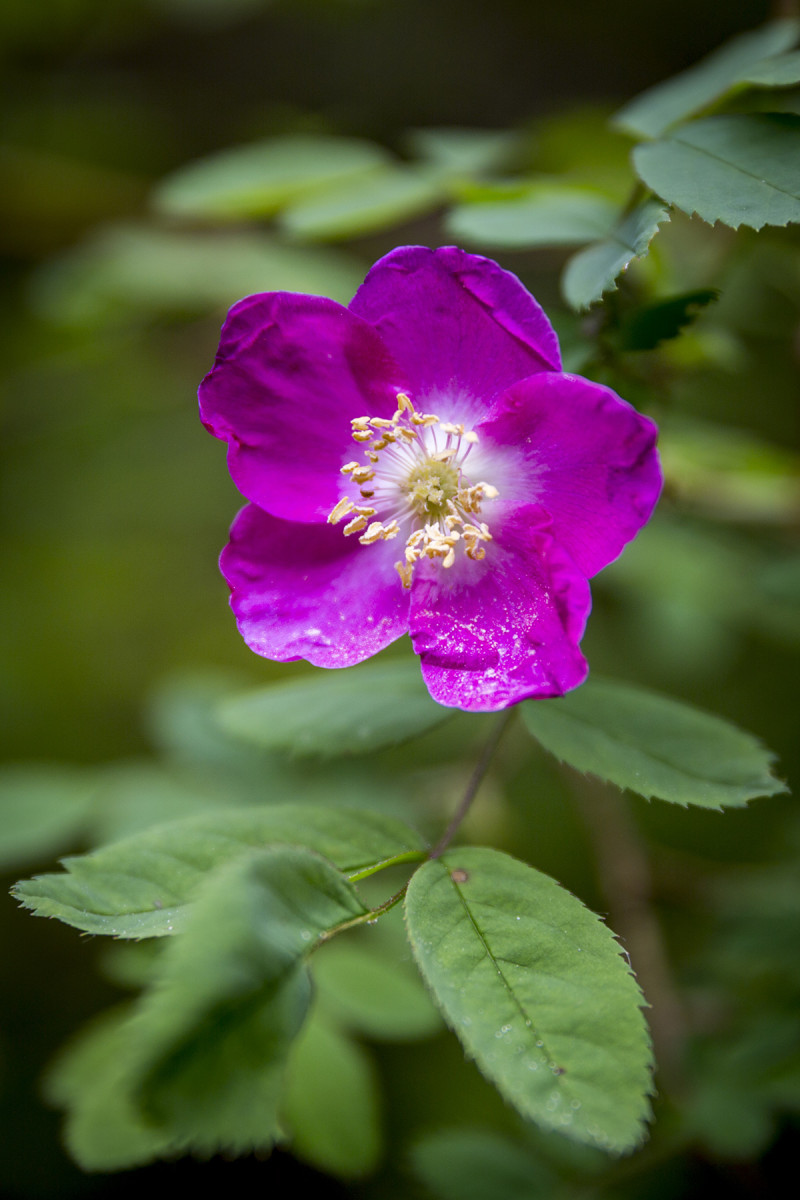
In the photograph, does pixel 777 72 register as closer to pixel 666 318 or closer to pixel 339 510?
pixel 666 318

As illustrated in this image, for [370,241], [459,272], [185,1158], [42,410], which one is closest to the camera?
[459,272]

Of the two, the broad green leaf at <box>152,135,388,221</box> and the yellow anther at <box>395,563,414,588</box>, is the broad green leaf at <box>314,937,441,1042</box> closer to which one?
the yellow anther at <box>395,563,414,588</box>

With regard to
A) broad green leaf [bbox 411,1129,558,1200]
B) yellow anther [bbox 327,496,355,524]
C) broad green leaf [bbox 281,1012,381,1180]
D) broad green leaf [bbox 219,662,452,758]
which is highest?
yellow anther [bbox 327,496,355,524]

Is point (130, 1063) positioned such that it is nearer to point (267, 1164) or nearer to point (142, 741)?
point (267, 1164)

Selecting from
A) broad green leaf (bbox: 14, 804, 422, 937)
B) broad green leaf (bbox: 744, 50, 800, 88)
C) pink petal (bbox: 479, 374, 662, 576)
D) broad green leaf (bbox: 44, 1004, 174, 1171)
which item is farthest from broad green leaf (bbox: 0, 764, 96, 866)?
broad green leaf (bbox: 744, 50, 800, 88)

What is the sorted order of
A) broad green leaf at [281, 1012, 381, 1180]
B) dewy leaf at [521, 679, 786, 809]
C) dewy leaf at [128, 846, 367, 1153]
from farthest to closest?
broad green leaf at [281, 1012, 381, 1180]
dewy leaf at [521, 679, 786, 809]
dewy leaf at [128, 846, 367, 1153]

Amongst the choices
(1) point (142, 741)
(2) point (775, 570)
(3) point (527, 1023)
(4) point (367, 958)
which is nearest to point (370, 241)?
(1) point (142, 741)
